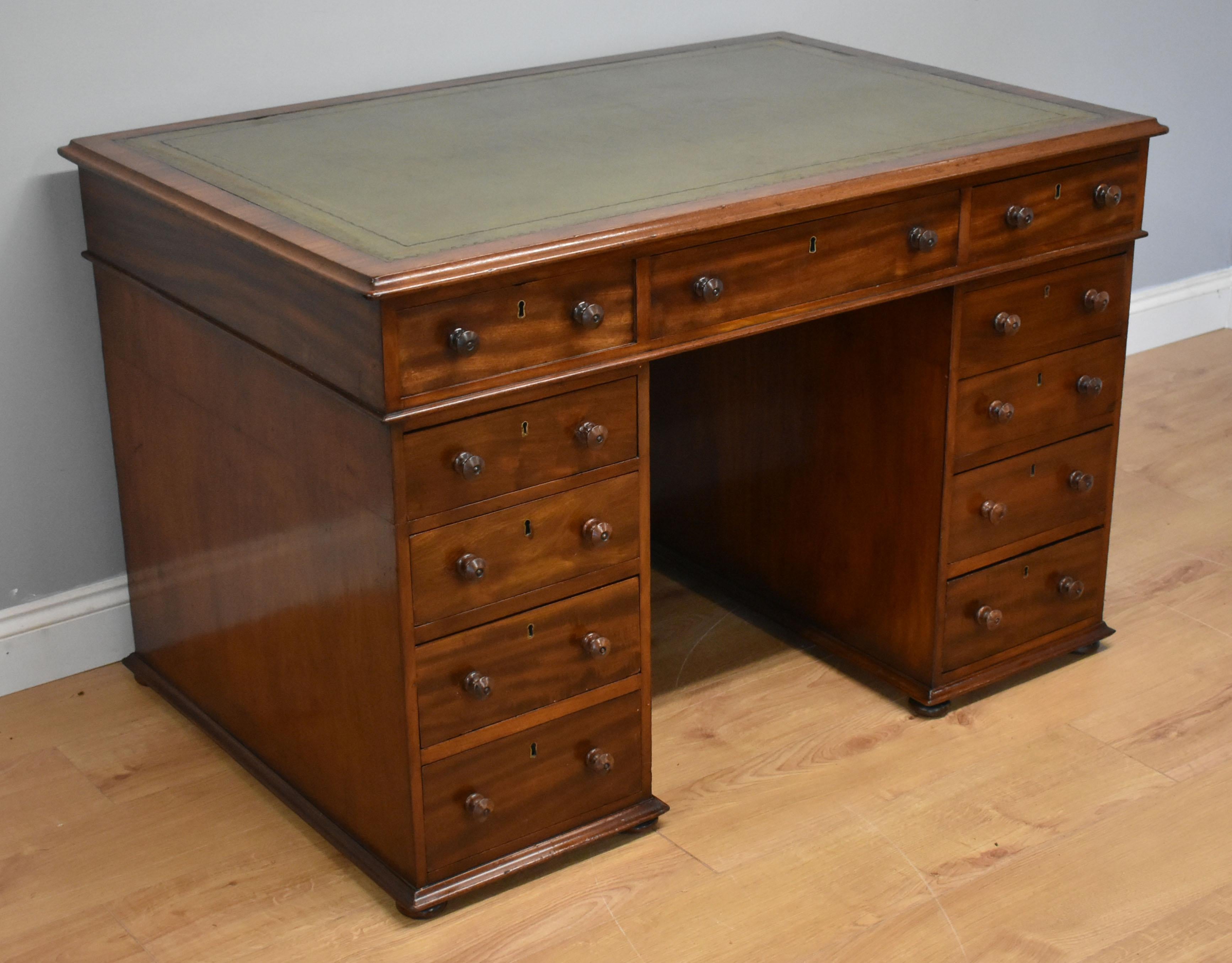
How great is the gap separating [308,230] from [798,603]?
3.49ft

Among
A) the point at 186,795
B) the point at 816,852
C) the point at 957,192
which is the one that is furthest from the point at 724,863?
the point at 957,192

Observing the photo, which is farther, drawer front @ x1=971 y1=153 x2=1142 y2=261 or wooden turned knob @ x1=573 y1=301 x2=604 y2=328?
drawer front @ x1=971 y1=153 x2=1142 y2=261

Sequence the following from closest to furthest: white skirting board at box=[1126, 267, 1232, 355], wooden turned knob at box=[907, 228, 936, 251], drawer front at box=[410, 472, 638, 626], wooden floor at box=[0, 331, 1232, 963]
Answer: drawer front at box=[410, 472, 638, 626], wooden floor at box=[0, 331, 1232, 963], wooden turned knob at box=[907, 228, 936, 251], white skirting board at box=[1126, 267, 1232, 355]

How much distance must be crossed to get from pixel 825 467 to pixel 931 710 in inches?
14.7

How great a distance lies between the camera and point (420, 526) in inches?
64.7

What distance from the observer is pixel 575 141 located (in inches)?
77.9

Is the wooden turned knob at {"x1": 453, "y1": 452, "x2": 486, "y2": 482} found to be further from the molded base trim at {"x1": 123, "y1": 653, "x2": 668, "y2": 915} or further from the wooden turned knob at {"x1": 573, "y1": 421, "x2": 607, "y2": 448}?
the molded base trim at {"x1": 123, "y1": 653, "x2": 668, "y2": 915}

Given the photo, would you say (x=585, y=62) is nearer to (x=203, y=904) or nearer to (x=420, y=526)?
(x=420, y=526)

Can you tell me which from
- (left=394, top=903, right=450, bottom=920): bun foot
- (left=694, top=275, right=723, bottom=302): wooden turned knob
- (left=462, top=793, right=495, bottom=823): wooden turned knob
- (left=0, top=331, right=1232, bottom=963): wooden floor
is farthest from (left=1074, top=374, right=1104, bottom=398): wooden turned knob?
(left=394, top=903, right=450, bottom=920): bun foot

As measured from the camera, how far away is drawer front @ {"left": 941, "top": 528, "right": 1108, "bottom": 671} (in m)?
2.19

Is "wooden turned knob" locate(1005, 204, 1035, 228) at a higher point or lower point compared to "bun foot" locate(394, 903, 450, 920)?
higher

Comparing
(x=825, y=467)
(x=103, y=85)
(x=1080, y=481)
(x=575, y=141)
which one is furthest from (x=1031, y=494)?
(x=103, y=85)

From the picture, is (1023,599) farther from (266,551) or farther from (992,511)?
(266,551)

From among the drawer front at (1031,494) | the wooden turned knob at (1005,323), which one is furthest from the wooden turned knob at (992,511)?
the wooden turned knob at (1005,323)
